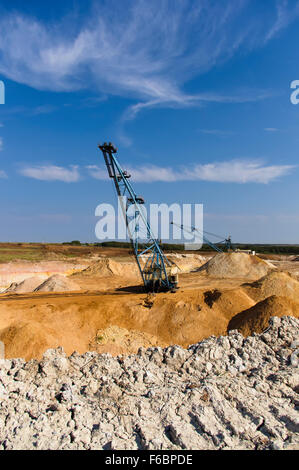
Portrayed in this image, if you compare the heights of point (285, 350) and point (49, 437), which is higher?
point (285, 350)

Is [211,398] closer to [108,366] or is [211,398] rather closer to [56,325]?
[108,366]

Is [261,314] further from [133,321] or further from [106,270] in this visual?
[106,270]

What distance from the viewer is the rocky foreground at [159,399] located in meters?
8.21

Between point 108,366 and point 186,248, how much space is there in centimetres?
10331

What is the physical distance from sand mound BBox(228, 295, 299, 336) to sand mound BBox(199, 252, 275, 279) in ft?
72.9

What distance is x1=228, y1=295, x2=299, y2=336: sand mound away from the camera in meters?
15.2

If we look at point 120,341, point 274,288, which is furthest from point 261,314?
point 274,288

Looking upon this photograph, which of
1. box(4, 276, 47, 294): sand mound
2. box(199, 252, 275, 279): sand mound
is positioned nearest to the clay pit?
box(4, 276, 47, 294): sand mound

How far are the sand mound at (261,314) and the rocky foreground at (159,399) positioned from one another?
94.1 inches

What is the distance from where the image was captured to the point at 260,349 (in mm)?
→ 12484

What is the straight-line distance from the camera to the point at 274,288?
80.0 ft

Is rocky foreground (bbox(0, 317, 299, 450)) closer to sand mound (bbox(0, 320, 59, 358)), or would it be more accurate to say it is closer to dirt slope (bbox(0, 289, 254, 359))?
sand mound (bbox(0, 320, 59, 358))
